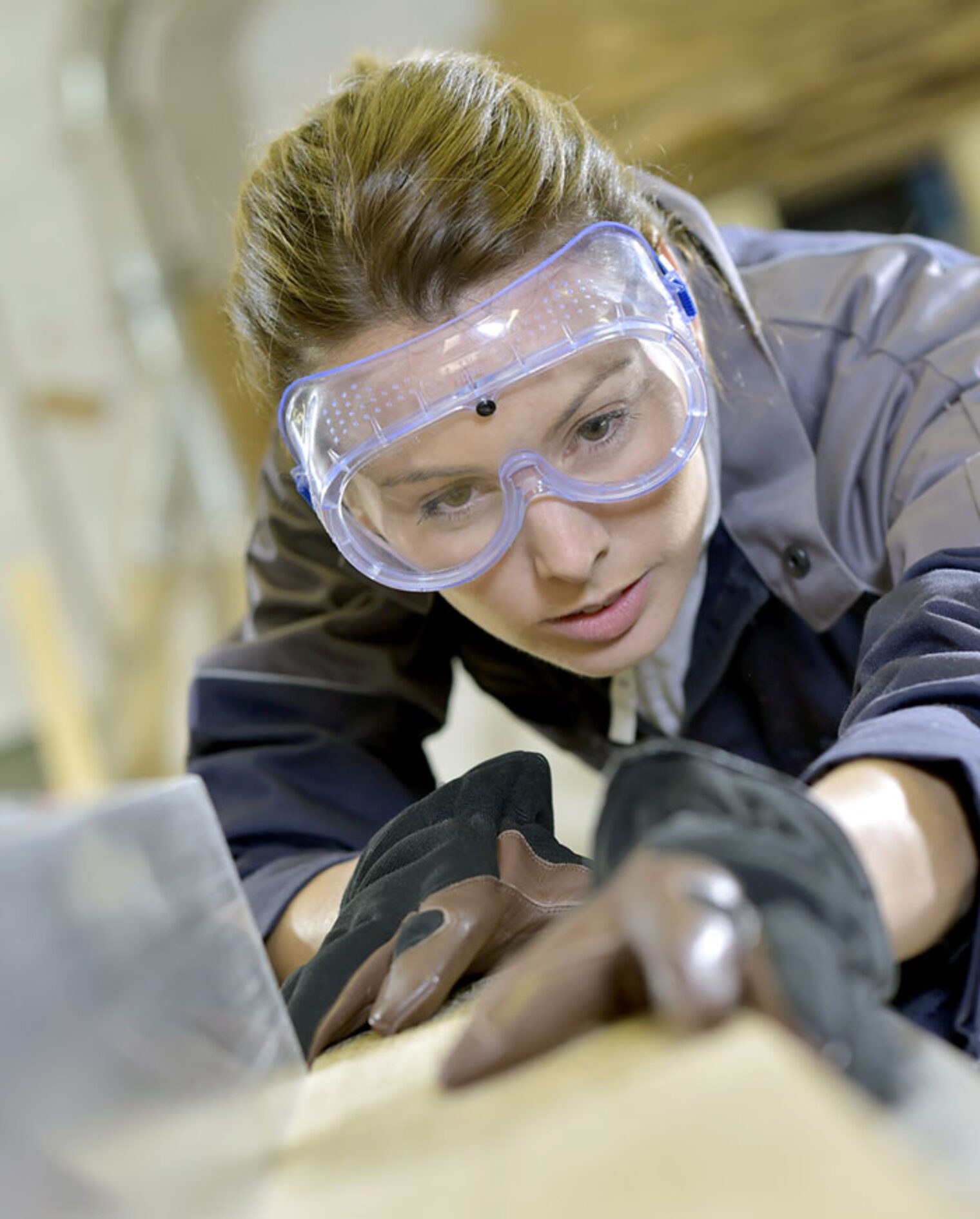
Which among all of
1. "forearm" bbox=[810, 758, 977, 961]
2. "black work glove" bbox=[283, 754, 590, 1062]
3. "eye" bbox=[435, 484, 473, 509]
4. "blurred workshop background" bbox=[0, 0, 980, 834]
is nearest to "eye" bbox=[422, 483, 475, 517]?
"eye" bbox=[435, 484, 473, 509]

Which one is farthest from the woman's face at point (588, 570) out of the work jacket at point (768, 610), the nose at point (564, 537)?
the work jacket at point (768, 610)

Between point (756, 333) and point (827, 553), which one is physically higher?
point (756, 333)

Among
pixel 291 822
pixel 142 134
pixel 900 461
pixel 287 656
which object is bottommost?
pixel 291 822

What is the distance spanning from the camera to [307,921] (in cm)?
124

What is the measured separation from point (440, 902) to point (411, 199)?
1.94 feet

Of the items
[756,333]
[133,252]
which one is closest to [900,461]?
[756,333]

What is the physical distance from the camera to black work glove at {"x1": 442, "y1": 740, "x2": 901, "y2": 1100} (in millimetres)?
520

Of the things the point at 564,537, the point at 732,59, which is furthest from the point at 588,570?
the point at 732,59

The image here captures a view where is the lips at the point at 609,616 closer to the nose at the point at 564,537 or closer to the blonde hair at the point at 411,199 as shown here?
the nose at the point at 564,537

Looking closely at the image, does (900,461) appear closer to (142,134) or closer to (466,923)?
(466,923)

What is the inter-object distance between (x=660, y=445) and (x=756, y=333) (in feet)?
0.82

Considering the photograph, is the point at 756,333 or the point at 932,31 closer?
the point at 756,333

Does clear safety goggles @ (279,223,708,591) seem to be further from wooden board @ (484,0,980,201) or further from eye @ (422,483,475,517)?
wooden board @ (484,0,980,201)

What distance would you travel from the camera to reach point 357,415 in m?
1.13
